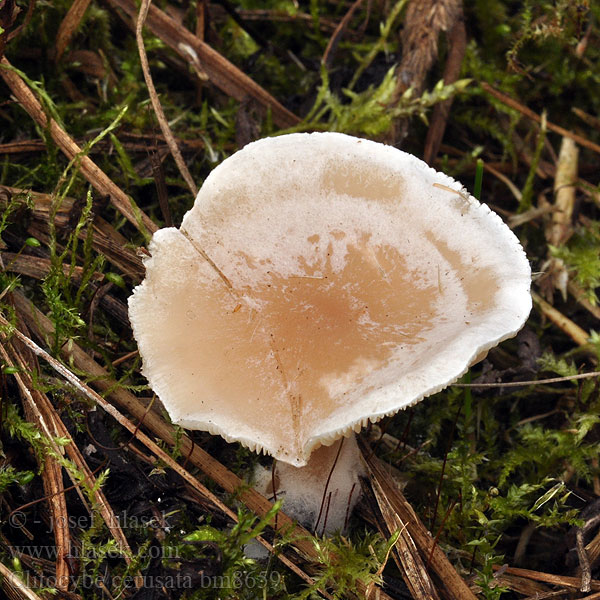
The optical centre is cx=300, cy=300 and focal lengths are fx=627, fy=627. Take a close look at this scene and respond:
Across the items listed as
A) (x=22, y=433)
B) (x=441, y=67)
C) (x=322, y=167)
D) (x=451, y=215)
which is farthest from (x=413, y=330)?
(x=441, y=67)

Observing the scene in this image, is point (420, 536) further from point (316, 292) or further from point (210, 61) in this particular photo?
point (210, 61)

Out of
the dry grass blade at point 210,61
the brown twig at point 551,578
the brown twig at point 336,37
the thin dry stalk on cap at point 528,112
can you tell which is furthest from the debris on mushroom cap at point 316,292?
the thin dry stalk on cap at point 528,112

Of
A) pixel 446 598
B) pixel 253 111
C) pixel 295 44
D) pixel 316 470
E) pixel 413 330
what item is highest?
pixel 295 44

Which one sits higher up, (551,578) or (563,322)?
(563,322)

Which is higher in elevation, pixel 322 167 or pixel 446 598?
pixel 322 167

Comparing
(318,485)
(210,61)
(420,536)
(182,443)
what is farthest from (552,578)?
(210,61)

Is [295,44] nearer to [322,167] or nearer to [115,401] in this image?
[322,167]

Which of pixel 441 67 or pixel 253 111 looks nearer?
pixel 253 111

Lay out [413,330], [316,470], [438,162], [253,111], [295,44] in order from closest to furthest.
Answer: [413,330] < [316,470] < [253,111] < [438,162] < [295,44]
